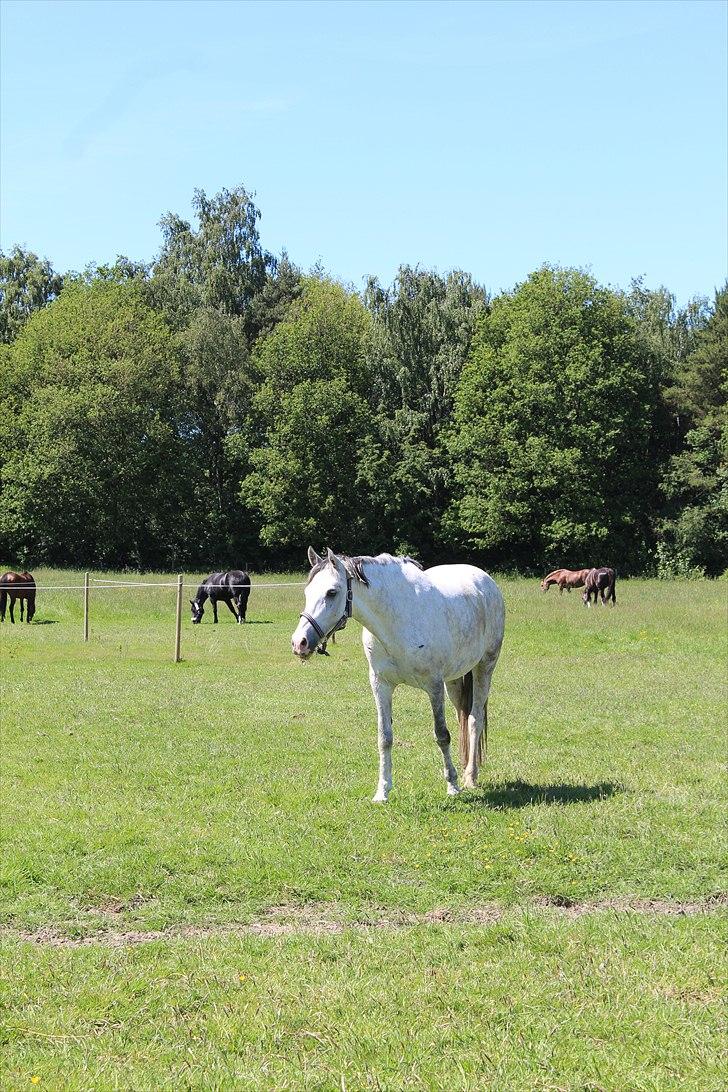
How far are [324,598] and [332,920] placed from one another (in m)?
2.72

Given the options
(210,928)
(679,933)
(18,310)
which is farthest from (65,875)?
(18,310)

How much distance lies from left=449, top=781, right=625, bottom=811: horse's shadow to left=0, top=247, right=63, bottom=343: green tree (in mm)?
63034

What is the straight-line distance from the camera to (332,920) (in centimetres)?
623

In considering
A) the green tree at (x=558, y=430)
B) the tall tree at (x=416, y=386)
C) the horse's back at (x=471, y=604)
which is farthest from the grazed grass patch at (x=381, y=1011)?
the tall tree at (x=416, y=386)

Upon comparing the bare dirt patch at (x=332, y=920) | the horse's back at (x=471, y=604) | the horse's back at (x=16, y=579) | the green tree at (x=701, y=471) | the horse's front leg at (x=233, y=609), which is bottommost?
the bare dirt patch at (x=332, y=920)

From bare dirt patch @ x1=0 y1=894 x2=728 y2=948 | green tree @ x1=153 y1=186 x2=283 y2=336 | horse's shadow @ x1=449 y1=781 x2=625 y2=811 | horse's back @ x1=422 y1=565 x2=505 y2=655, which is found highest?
green tree @ x1=153 y1=186 x2=283 y2=336

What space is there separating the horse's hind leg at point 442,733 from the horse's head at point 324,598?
1.23 metres

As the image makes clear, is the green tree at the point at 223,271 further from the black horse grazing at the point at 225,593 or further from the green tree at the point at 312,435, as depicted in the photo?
the black horse grazing at the point at 225,593

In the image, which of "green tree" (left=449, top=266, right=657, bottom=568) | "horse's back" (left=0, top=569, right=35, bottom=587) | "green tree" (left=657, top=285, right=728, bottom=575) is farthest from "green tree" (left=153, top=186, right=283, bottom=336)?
"horse's back" (left=0, top=569, right=35, bottom=587)

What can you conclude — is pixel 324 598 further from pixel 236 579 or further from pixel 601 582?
pixel 601 582

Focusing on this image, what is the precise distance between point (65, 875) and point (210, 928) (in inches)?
55.8

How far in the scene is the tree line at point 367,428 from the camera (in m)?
52.0

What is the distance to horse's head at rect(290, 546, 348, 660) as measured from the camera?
809cm

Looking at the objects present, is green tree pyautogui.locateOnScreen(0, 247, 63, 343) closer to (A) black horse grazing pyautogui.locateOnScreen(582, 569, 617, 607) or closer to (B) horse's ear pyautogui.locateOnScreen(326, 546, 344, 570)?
(A) black horse grazing pyautogui.locateOnScreen(582, 569, 617, 607)
